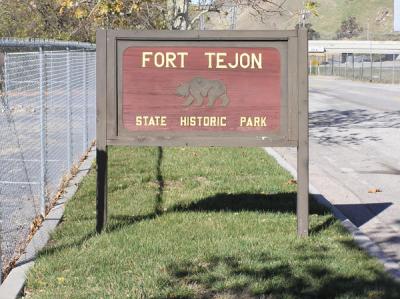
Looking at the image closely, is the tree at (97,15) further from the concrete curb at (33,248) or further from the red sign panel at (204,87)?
the concrete curb at (33,248)

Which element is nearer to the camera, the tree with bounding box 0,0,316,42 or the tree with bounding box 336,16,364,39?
the tree with bounding box 0,0,316,42

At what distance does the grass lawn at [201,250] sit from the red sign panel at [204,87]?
1044 mm

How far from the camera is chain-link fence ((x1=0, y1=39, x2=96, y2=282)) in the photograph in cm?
654

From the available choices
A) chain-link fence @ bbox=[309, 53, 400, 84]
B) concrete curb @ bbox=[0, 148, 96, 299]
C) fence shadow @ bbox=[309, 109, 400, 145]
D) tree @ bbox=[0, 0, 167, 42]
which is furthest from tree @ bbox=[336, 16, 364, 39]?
concrete curb @ bbox=[0, 148, 96, 299]

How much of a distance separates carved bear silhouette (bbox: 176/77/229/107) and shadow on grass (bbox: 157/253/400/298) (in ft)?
5.10

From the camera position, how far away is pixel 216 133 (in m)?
6.82

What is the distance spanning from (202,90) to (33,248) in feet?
6.81

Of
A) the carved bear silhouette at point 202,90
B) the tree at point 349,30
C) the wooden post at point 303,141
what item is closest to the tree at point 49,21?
the carved bear silhouette at point 202,90

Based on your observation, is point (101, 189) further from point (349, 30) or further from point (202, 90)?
point (349, 30)

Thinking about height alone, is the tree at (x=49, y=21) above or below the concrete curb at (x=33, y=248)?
above

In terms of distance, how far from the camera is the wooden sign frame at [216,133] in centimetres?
675

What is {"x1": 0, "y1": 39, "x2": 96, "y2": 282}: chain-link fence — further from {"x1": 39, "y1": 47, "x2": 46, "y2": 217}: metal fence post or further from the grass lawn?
the grass lawn

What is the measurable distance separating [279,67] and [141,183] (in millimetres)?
3484

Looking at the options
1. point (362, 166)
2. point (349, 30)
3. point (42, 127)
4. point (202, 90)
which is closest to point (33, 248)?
point (42, 127)
